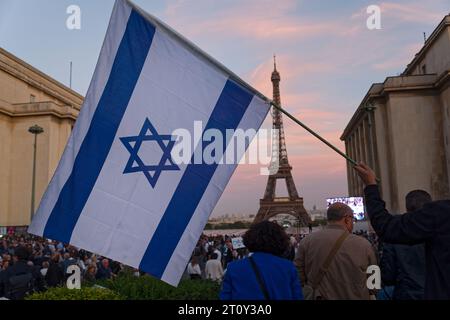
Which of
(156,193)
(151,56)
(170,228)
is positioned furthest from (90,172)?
(151,56)

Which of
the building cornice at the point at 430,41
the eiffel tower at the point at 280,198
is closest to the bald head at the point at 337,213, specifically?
the building cornice at the point at 430,41

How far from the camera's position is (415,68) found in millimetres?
54406

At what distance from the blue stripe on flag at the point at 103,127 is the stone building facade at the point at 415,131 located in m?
37.2

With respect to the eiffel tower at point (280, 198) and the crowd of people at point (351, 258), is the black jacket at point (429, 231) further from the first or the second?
the eiffel tower at point (280, 198)

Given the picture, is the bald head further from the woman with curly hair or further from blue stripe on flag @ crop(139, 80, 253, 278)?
the woman with curly hair

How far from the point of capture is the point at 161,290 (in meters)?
6.05

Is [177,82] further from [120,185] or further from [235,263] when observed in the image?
[235,263]

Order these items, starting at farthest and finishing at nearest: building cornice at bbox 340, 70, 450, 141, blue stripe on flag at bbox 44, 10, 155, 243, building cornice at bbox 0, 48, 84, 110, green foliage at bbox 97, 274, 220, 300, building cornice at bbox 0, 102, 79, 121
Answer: building cornice at bbox 0, 48, 84, 110, building cornice at bbox 0, 102, 79, 121, building cornice at bbox 340, 70, 450, 141, green foliage at bbox 97, 274, 220, 300, blue stripe on flag at bbox 44, 10, 155, 243

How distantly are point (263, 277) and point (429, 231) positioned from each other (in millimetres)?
1046

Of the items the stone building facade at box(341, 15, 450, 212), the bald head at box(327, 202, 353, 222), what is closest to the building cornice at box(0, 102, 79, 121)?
the stone building facade at box(341, 15, 450, 212)

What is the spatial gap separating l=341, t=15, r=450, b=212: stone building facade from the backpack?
3533 cm

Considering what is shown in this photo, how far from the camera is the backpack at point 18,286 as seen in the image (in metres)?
7.80

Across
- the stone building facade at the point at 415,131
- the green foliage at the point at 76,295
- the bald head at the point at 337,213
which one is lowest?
the green foliage at the point at 76,295

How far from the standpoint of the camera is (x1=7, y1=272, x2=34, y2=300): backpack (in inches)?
307
